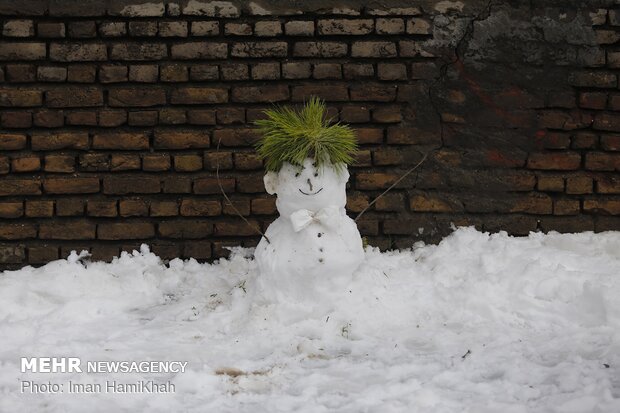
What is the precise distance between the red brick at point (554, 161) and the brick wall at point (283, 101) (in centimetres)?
1

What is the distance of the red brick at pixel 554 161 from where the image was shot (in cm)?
420

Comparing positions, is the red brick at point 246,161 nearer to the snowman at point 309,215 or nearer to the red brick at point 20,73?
the snowman at point 309,215

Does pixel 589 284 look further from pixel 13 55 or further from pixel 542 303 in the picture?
pixel 13 55

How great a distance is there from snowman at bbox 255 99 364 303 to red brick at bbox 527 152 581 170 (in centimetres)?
125

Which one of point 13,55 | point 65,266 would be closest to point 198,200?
point 65,266

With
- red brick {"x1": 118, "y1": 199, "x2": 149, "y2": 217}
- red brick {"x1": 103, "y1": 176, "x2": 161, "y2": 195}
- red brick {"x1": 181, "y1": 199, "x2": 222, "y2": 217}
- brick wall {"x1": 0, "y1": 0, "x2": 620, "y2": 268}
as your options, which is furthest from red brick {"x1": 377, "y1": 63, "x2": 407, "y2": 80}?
red brick {"x1": 118, "y1": 199, "x2": 149, "y2": 217}

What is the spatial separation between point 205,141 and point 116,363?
1.42 m

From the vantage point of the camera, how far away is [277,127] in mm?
3473

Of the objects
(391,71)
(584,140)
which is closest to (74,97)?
(391,71)

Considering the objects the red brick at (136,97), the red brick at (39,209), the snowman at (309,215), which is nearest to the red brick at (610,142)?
the snowman at (309,215)

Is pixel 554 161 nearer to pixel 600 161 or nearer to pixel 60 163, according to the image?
pixel 600 161

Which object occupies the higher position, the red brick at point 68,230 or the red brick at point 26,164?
the red brick at point 26,164

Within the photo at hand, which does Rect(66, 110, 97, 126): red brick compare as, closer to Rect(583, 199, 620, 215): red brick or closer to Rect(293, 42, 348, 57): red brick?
Rect(293, 42, 348, 57): red brick

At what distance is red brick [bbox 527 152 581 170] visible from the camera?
4203mm
